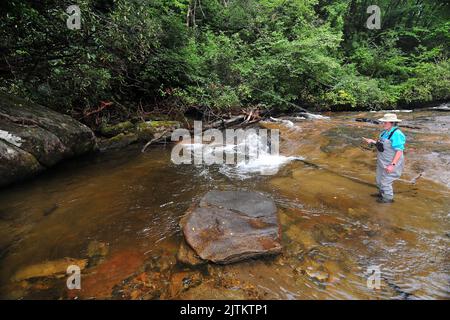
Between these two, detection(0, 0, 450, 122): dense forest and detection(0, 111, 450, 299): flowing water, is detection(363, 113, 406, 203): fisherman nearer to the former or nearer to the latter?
detection(0, 111, 450, 299): flowing water

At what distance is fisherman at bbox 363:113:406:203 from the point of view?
15.1ft

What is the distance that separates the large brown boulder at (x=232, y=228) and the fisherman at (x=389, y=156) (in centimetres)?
195

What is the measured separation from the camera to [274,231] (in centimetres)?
371

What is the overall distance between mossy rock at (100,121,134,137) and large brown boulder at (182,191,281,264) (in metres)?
5.72

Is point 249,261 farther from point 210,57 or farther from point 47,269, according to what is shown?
point 210,57

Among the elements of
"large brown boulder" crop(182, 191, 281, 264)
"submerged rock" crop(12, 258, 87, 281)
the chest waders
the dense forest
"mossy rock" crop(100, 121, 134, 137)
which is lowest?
"submerged rock" crop(12, 258, 87, 281)

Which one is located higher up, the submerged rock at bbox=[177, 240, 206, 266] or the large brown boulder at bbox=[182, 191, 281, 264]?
the large brown boulder at bbox=[182, 191, 281, 264]

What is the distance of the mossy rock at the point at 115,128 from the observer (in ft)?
29.8

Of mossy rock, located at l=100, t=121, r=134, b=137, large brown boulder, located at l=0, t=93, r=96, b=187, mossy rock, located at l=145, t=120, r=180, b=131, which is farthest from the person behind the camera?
mossy rock, located at l=145, t=120, r=180, b=131

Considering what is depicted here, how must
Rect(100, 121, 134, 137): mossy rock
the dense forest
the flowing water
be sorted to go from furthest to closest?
Rect(100, 121, 134, 137): mossy rock < the dense forest < the flowing water

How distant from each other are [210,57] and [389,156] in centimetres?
920

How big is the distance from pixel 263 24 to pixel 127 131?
34.2ft

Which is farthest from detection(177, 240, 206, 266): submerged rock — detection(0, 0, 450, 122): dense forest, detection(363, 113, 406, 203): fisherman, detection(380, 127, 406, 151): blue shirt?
detection(0, 0, 450, 122): dense forest
